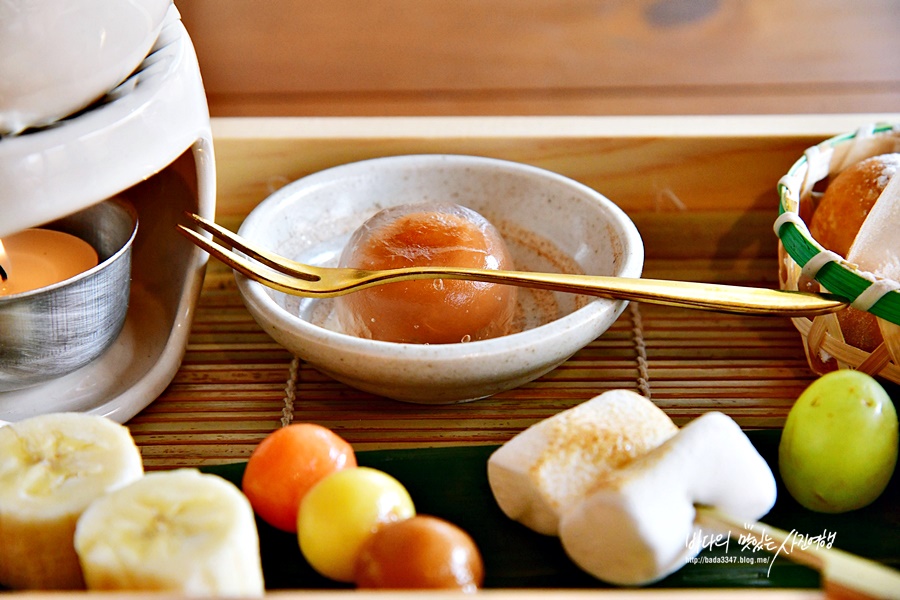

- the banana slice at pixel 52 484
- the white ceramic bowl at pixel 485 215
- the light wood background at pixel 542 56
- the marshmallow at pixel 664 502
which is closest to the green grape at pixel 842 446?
the marshmallow at pixel 664 502

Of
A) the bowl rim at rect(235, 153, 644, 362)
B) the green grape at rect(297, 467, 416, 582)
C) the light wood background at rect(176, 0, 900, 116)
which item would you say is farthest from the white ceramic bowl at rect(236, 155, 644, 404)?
the light wood background at rect(176, 0, 900, 116)

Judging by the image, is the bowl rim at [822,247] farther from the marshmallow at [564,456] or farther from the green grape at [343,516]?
the green grape at [343,516]

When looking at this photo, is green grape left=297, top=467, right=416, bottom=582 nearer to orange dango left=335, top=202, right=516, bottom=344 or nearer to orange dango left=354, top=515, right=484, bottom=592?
orange dango left=354, top=515, right=484, bottom=592

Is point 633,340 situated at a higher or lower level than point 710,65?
lower

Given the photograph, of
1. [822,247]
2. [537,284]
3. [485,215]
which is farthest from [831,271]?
[485,215]

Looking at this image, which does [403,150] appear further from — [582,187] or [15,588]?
[15,588]

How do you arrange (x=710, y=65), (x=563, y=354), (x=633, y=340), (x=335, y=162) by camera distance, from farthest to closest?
1. (x=710, y=65)
2. (x=335, y=162)
3. (x=633, y=340)
4. (x=563, y=354)

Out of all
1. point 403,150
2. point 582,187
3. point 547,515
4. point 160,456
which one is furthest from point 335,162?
point 547,515

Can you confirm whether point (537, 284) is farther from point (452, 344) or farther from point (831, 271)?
point (831, 271)
